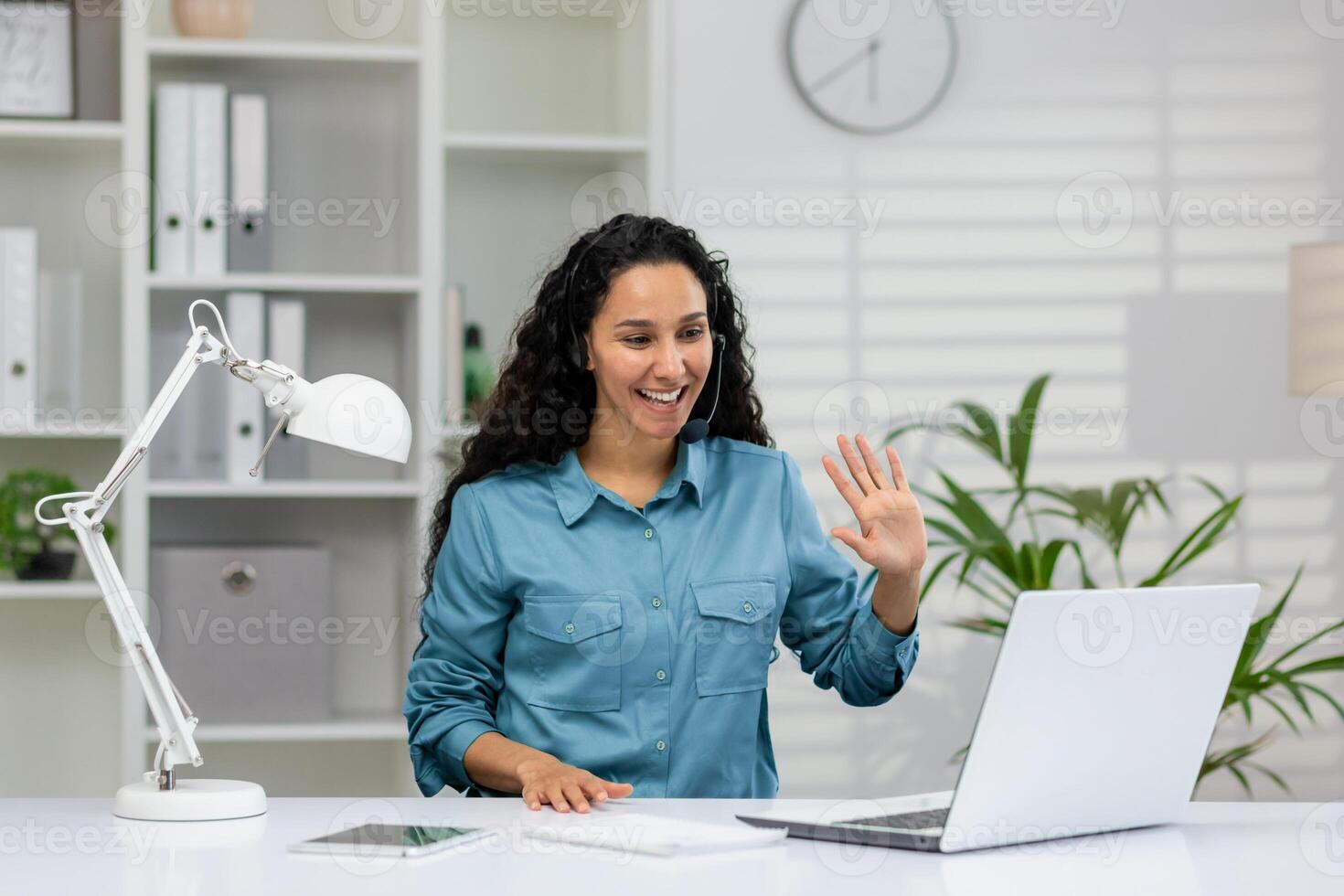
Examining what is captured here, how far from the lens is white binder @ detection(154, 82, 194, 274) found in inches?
107

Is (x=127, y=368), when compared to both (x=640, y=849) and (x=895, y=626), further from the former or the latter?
(x=640, y=849)

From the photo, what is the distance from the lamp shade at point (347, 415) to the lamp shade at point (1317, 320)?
72.6 inches

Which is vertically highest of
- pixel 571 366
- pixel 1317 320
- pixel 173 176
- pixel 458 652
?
pixel 173 176

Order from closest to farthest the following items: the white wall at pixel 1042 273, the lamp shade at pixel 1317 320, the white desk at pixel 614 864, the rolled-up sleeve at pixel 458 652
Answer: the white desk at pixel 614 864, the rolled-up sleeve at pixel 458 652, the lamp shade at pixel 1317 320, the white wall at pixel 1042 273

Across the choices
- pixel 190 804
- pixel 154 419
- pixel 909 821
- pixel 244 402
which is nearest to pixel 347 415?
pixel 154 419

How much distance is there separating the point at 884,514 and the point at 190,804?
2.67 ft

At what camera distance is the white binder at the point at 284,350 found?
278 centimetres

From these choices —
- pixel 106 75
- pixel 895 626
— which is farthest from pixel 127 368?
pixel 895 626

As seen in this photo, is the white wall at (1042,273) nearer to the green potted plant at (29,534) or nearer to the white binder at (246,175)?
the white binder at (246,175)

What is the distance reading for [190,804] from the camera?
1431 mm

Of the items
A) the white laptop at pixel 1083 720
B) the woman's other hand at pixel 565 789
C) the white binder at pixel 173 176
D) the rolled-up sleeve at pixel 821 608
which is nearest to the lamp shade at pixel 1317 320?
the rolled-up sleeve at pixel 821 608

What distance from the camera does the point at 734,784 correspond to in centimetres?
185

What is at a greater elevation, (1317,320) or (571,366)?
(1317,320)

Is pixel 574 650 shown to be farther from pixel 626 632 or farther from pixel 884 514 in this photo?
pixel 884 514
